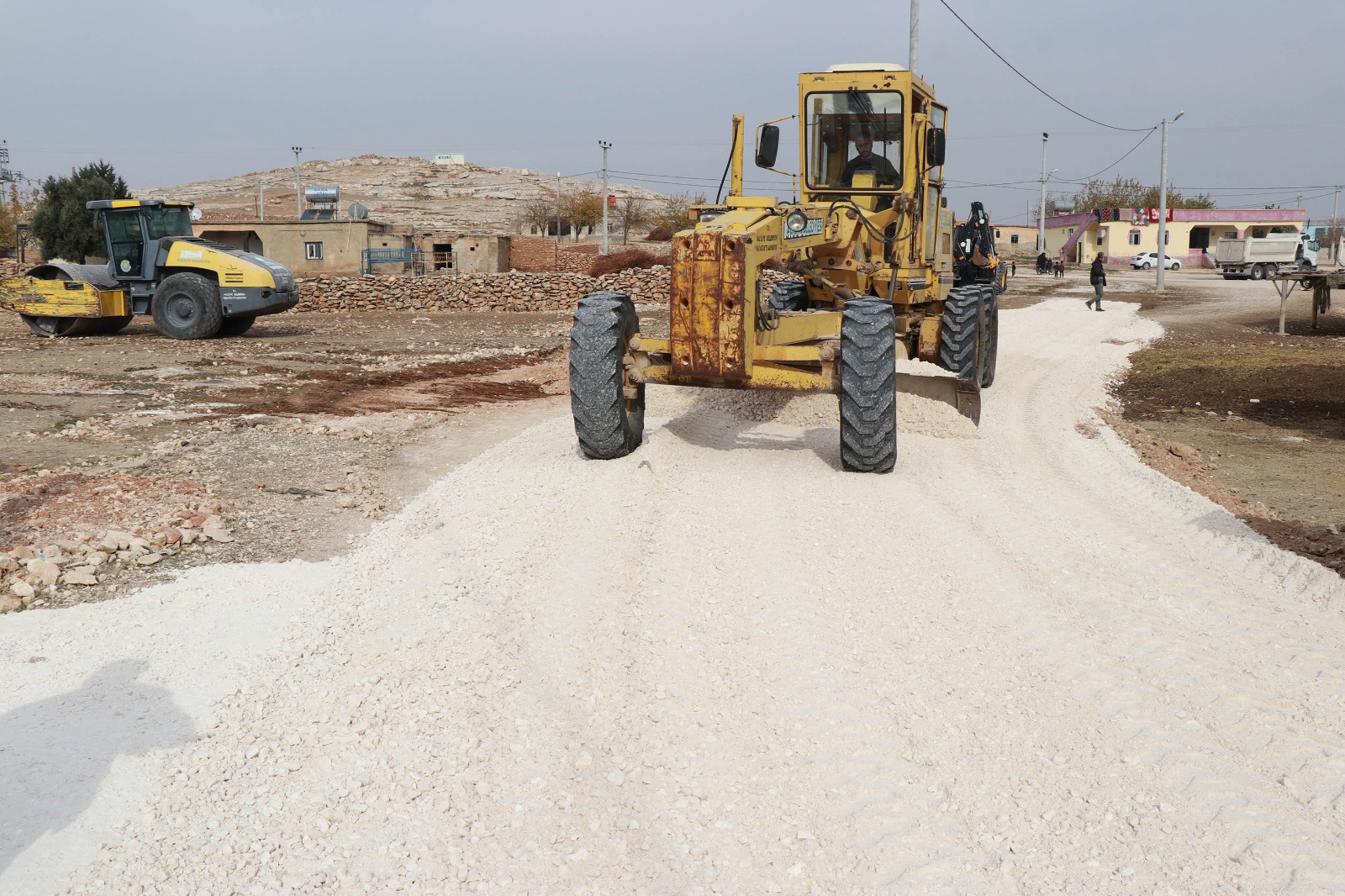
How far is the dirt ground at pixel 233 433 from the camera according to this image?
7.41m

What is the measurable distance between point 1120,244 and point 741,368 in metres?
68.4

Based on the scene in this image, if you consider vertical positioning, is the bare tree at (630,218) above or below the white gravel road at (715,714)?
above

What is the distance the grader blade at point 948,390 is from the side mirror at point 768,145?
7.70 feet

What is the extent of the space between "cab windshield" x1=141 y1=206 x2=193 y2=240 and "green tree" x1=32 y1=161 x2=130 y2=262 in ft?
104

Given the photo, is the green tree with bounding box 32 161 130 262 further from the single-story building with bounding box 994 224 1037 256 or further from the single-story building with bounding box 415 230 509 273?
the single-story building with bounding box 994 224 1037 256

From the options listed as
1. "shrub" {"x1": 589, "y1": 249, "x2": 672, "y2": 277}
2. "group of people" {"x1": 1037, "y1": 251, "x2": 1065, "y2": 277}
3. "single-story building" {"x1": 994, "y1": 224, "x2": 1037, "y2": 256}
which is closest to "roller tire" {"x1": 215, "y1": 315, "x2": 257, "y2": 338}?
"shrub" {"x1": 589, "y1": 249, "x2": 672, "y2": 277}

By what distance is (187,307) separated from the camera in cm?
2062

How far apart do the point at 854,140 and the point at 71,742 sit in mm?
8517

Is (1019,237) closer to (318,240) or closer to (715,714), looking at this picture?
(318,240)

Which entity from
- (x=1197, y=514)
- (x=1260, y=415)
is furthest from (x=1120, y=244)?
(x=1197, y=514)

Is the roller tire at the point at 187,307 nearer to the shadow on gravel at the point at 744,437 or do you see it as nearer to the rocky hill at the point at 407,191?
the shadow on gravel at the point at 744,437

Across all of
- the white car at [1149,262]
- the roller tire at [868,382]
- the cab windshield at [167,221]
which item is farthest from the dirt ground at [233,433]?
the white car at [1149,262]

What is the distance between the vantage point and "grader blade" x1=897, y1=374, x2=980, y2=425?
1031 centimetres

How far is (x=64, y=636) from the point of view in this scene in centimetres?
554
